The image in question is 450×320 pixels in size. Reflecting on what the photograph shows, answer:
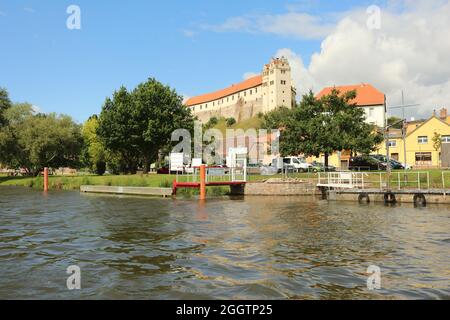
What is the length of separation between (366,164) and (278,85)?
9867cm

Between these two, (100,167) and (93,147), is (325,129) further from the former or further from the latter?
(100,167)

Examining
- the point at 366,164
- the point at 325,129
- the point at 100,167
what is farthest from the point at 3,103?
the point at 366,164

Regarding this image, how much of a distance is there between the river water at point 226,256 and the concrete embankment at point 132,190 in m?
14.6

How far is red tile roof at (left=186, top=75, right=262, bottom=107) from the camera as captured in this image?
158 meters

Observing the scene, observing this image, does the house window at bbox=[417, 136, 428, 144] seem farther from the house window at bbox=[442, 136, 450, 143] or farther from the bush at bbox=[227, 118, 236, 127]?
the bush at bbox=[227, 118, 236, 127]

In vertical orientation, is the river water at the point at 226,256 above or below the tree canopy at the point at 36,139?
below

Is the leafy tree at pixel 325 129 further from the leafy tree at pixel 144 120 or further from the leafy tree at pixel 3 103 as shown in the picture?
the leafy tree at pixel 3 103

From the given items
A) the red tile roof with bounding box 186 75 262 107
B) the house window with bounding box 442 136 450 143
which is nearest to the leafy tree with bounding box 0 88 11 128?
the house window with bounding box 442 136 450 143

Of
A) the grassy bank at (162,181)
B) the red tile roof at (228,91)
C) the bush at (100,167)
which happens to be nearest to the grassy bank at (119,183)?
the grassy bank at (162,181)

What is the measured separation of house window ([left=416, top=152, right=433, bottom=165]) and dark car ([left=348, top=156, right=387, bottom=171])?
1944cm

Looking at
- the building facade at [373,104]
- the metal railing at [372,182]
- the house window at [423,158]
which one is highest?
the building facade at [373,104]

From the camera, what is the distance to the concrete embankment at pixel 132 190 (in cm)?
3669
